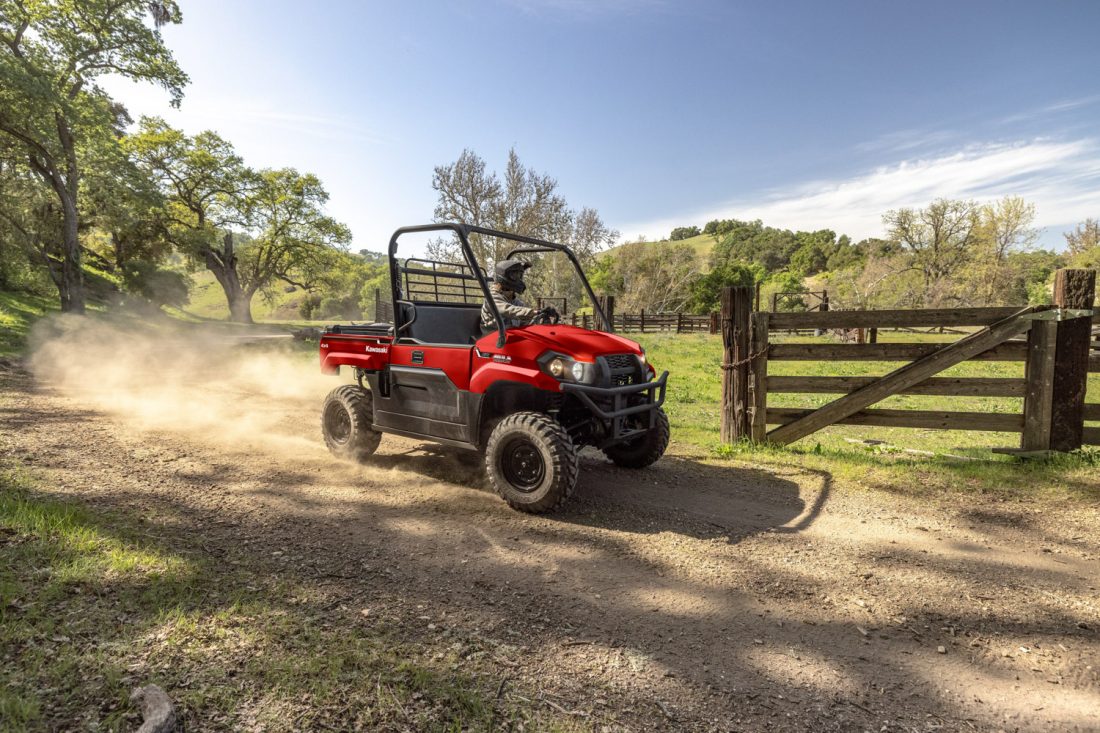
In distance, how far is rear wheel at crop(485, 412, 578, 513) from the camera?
14.4 ft

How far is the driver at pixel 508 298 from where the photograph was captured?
501 cm

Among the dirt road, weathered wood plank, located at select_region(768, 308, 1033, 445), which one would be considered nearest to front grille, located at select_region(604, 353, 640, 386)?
the dirt road

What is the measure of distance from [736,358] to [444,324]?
3600mm

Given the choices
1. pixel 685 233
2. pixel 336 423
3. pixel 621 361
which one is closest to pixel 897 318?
pixel 621 361

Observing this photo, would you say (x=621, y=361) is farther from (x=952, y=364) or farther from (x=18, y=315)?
(x=18, y=315)

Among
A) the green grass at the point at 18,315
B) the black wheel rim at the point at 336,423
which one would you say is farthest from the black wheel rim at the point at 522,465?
the green grass at the point at 18,315

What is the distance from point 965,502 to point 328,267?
147 ft

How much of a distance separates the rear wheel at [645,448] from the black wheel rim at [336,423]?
10.0 ft

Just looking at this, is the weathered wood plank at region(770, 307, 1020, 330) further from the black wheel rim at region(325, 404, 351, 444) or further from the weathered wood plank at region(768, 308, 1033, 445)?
the black wheel rim at region(325, 404, 351, 444)

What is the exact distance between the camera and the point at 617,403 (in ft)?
15.0

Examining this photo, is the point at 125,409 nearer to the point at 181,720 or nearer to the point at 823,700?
the point at 181,720

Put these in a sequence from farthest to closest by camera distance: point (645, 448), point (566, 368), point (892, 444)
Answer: point (892, 444), point (645, 448), point (566, 368)

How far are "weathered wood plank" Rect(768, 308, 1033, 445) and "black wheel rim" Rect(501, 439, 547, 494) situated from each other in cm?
361

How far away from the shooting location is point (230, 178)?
37688 mm
